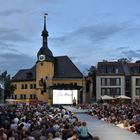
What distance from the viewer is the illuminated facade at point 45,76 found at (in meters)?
106

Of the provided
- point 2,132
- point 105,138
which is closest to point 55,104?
point 105,138

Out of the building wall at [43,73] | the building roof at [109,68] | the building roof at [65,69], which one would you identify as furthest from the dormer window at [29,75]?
the building roof at [109,68]

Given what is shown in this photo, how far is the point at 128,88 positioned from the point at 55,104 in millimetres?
27628

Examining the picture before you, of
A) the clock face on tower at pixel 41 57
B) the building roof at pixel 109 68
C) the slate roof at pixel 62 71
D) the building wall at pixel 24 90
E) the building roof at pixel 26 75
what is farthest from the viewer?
the building roof at pixel 26 75

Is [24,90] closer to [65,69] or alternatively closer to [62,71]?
[62,71]

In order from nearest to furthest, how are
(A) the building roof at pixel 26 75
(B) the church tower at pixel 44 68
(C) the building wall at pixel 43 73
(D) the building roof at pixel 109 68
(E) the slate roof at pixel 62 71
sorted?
(D) the building roof at pixel 109 68 < (B) the church tower at pixel 44 68 < (C) the building wall at pixel 43 73 < (E) the slate roof at pixel 62 71 < (A) the building roof at pixel 26 75

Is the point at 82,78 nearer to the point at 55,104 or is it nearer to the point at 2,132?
the point at 55,104

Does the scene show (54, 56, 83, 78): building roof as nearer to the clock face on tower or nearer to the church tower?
the church tower

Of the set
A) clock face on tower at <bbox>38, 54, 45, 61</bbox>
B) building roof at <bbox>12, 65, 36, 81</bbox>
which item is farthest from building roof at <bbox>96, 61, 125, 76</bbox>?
building roof at <bbox>12, 65, 36, 81</bbox>

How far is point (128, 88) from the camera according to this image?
3937 inches

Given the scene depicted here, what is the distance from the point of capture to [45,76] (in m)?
106

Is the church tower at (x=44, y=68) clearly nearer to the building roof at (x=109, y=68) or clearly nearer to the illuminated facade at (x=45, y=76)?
the illuminated facade at (x=45, y=76)

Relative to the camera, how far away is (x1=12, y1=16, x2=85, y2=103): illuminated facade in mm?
106000

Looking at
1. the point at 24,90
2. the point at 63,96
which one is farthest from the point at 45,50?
the point at 63,96
